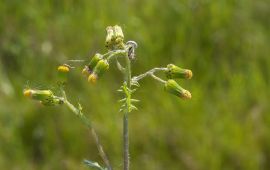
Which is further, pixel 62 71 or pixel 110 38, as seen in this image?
pixel 62 71

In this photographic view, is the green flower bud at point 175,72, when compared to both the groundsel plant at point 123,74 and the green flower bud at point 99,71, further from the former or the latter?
the green flower bud at point 99,71

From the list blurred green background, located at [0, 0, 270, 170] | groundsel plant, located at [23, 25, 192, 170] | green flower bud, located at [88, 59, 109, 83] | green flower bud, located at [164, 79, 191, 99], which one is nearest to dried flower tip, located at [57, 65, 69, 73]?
groundsel plant, located at [23, 25, 192, 170]

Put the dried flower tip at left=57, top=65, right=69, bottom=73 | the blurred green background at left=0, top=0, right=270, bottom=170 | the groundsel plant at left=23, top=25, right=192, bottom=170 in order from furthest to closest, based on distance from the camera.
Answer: the blurred green background at left=0, top=0, right=270, bottom=170 → the dried flower tip at left=57, top=65, right=69, bottom=73 → the groundsel plant at left=23, top=25, right=192, bottom=170

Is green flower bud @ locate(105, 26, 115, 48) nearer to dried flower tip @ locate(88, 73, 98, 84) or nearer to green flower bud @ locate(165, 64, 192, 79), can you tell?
→ dried flower tip @ locate(88, 73, 98, 84)

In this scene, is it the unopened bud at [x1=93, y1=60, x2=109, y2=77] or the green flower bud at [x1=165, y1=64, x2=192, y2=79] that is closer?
the unopened bud at [x1=93, y1=60, x2=109, y2=77]

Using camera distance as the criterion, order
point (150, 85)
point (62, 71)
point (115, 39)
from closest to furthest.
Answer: point (115, 39)
point (62, 71)
point (150, 85)

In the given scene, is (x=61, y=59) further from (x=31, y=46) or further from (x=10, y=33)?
(x=10, y=33)

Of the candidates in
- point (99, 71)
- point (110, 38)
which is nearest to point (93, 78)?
point (99, 71)

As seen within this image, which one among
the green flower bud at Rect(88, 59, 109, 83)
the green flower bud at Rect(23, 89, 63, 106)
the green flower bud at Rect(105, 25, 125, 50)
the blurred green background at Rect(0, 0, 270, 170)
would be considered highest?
the blurred green background at Rect(0, 0, 270, 170)

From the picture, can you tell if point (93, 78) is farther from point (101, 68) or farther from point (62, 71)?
point (62, 71)
